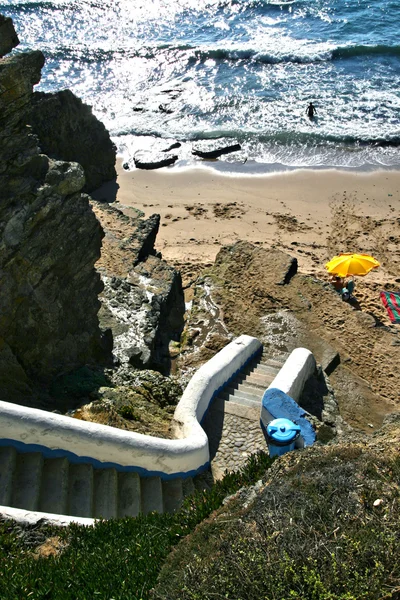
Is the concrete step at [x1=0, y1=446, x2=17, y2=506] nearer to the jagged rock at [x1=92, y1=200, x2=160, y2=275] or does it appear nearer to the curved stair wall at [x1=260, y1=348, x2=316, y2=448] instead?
the curved stair wall at [x1=260, y1=348, x2=316, y2=448]

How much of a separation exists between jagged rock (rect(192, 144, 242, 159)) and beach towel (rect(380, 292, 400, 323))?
10280mm

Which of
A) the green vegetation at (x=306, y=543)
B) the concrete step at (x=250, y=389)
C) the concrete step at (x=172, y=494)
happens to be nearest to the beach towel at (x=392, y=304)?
the concrete step at (x=250, y=389)

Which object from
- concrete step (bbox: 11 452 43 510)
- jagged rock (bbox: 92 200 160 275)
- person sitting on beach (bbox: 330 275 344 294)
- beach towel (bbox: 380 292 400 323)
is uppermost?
concrete step (bbox: 11 452 43 510)

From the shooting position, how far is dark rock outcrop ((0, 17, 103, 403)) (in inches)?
345

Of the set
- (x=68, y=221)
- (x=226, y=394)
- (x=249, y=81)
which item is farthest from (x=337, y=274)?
(x=249, y=81)

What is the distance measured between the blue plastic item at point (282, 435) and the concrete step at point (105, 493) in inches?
79.9

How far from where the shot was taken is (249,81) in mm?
29219

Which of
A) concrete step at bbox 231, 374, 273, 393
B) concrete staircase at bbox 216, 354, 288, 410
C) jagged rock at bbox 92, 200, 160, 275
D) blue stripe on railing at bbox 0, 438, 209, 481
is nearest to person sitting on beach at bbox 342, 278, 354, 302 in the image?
concrete staircase at bbox 216, 354, 288, 410

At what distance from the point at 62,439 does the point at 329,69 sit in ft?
88.9

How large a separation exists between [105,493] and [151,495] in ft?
1.95

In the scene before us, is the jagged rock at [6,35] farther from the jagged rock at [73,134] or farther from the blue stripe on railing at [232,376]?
the jagged rock at [73,134]

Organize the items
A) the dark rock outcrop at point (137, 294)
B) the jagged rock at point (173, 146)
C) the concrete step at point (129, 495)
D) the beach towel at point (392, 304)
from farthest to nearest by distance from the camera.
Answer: the jagged rock at point (173, 146) → the beach towel at point (392, 304) → the dark rock outcrop at point (137, 294) → the concrete step at point (129, 495)

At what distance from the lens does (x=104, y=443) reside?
716 centimetres

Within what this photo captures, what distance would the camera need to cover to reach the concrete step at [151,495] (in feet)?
23.9
